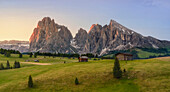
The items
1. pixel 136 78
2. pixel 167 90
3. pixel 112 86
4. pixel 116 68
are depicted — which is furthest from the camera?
pixel 116 68

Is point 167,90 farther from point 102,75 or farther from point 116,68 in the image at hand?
point 102,75

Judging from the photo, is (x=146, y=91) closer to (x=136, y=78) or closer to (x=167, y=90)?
(x=167, y=90)

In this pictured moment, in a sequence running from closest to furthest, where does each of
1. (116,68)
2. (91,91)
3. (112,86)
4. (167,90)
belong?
(167,90)
(91,91)
(112,86)
(116,68)

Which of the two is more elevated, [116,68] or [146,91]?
[116,68]

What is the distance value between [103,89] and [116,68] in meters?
14.6

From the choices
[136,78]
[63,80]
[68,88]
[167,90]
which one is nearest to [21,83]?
[63,80]

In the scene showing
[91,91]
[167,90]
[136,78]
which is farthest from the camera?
[136,78]

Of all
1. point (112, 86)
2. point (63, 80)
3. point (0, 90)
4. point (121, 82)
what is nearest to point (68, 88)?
point (63, 80)

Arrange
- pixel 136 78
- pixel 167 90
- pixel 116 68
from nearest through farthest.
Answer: pixel 167 90 < pixel 136 78 < pixel 116 68

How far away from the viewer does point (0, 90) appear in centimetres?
5397

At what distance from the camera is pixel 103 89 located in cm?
4994

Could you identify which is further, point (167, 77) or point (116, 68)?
point (116, 68)

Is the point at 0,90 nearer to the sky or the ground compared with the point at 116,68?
nearer to the ground

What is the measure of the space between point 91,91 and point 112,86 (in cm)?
855
